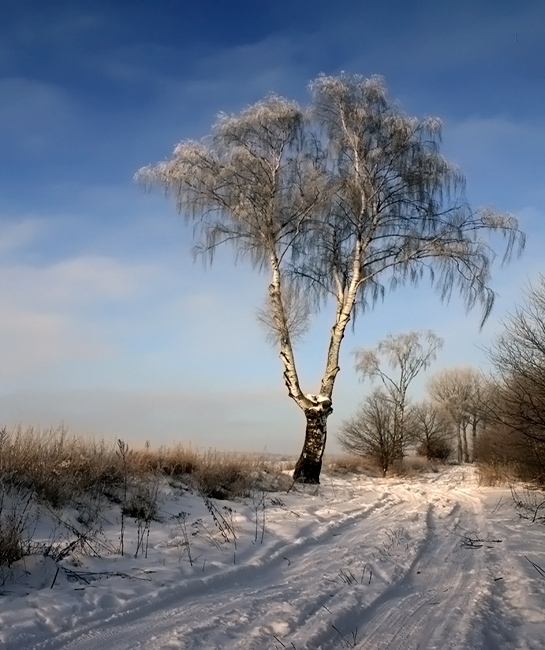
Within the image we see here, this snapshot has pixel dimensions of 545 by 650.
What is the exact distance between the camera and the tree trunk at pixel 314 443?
1341 centimetres

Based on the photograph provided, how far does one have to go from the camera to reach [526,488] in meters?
13.2

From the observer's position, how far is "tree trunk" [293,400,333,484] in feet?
44.0

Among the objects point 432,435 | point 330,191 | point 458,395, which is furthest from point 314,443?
point 458,395

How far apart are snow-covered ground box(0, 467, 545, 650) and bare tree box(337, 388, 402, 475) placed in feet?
58.6

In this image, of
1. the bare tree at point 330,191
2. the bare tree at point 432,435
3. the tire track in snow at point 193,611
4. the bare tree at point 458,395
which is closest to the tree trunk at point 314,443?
the bare tree at point 330,191

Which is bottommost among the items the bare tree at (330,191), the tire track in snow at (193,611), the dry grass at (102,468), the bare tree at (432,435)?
the tire track in snow at (193,611)

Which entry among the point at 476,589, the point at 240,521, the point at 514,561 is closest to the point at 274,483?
the point at 240,521

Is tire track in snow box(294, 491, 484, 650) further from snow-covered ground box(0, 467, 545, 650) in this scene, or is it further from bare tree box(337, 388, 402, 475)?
bare tree box(337, 388, 402, 475)

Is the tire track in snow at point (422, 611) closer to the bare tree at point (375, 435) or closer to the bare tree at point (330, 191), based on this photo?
the bare tree at point (330, 191)

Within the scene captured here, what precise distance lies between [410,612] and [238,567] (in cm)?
170

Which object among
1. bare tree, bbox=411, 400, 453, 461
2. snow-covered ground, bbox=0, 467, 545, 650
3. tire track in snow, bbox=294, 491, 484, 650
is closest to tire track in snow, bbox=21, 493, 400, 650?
snow-covered ground, bbox=0, 467, 545, 650

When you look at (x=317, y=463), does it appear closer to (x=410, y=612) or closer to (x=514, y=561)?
(x=514, y=561)

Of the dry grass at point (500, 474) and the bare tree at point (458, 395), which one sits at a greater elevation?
the bare tree at point (458, 395)

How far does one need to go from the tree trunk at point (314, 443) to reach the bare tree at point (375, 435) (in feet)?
39.3
